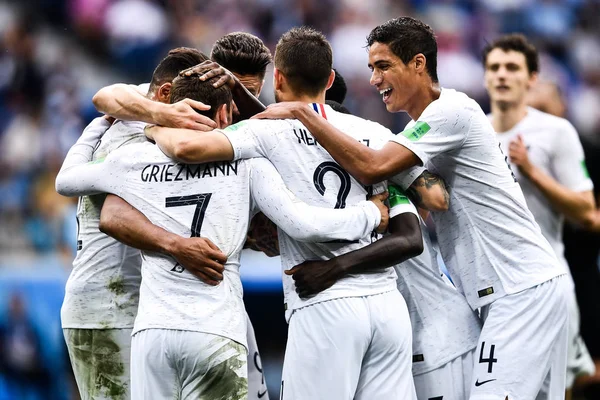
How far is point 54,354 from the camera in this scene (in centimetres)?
890

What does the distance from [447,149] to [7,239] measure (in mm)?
6692

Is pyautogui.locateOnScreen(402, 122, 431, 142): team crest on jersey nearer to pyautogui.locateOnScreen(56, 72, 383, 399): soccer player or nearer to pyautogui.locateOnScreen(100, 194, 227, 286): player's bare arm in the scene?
pyautogui.locateOnScreen(56, 72, 383, 399): soccer player

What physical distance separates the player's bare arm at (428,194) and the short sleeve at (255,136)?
0.81 metres

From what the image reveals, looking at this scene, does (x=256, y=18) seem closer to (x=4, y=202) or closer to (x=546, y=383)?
(x=4, y=202)

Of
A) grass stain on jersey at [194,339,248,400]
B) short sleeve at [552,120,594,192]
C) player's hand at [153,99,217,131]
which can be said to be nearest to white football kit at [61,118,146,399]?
player's hand at [153,99,217,131]

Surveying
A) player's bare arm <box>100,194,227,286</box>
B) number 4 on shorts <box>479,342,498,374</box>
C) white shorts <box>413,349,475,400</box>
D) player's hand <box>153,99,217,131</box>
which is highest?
player's hand <box>153,99,217,131</box>

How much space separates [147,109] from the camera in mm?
4492

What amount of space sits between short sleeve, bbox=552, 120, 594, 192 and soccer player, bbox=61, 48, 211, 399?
3.23 meters

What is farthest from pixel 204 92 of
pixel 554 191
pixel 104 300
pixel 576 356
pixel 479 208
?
pixel 576 356

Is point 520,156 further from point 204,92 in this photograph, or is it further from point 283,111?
point 204,92

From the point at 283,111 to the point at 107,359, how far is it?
5.35ft

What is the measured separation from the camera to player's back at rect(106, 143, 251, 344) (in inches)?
161

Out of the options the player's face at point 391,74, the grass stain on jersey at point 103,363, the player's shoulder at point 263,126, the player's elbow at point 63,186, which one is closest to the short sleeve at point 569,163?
the player's face at point 391,74

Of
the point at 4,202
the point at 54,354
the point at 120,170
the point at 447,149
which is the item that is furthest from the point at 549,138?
the point at 4,202
